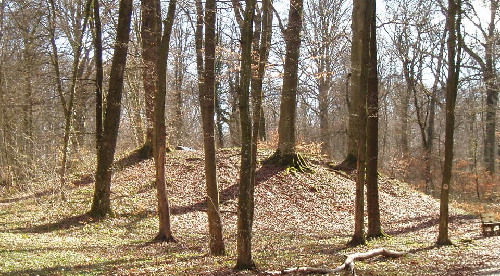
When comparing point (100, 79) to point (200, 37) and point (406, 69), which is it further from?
point (406, 69)

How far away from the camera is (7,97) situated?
21047 millimetres

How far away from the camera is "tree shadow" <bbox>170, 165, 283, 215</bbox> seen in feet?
54.5

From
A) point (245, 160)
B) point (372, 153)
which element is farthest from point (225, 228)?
point (245, 160)

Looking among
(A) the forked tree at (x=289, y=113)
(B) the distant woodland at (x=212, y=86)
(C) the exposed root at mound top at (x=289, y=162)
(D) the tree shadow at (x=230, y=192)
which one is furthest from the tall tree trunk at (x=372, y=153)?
(C) the exposed root at mound top at (x=289, y=162)

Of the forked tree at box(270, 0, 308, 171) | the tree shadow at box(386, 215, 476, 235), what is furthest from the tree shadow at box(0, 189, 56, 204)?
the tree shadow at box(386, 215, 476, 235)

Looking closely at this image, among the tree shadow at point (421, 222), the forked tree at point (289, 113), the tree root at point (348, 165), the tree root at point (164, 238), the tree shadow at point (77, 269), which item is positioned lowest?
the tree shadow at point (421, 222)

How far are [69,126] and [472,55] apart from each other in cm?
2425

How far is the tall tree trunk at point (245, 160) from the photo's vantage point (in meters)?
8.41

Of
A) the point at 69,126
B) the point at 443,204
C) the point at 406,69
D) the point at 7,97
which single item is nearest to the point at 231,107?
the point at 406,69

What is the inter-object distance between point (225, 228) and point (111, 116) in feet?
17.0

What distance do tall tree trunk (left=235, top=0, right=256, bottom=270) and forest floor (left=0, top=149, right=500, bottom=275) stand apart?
430 mm

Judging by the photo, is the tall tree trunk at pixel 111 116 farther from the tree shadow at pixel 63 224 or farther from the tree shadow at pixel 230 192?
the tree shadow at pixel 230 192

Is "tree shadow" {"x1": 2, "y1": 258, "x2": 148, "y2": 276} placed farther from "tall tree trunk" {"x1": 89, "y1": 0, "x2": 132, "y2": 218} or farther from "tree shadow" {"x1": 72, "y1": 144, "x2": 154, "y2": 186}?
"tree shadow" {"x1": 72, "y1": 144, "x2": 154, "y2": 186}

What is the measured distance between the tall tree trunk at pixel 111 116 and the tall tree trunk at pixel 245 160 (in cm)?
739
